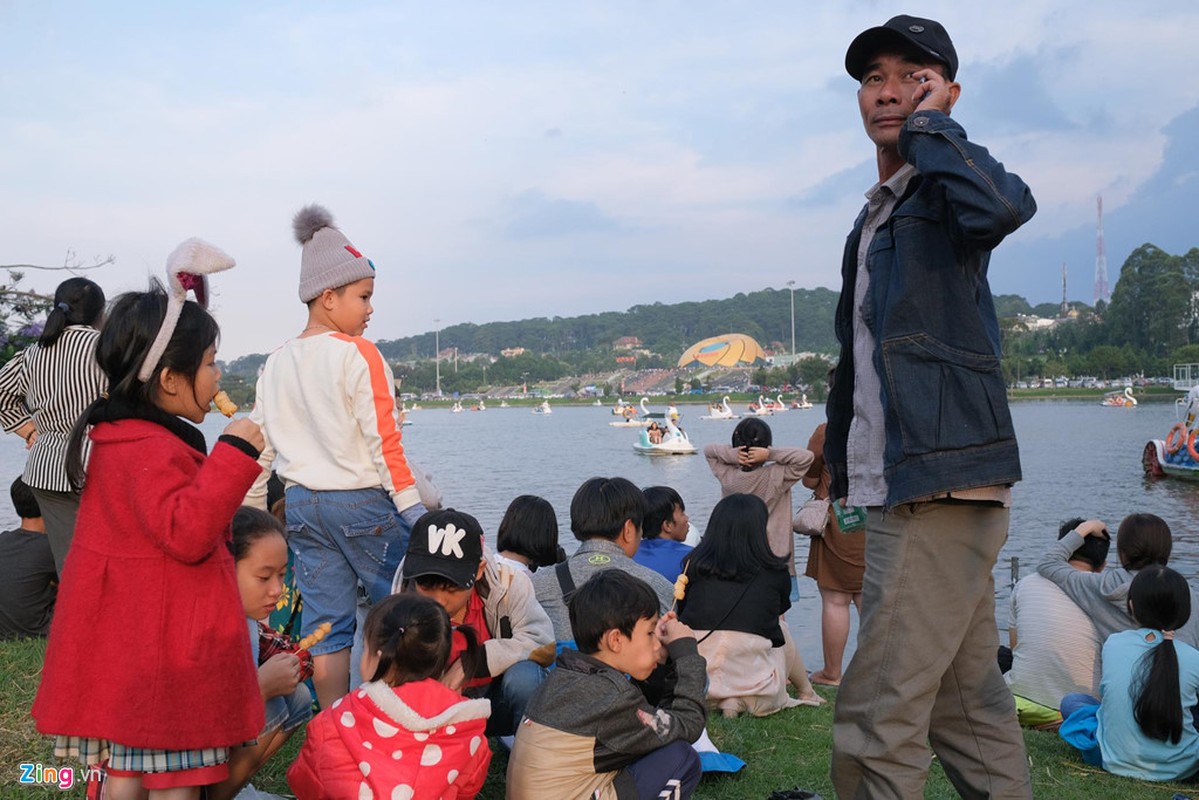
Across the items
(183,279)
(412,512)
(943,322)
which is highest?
(183,279)

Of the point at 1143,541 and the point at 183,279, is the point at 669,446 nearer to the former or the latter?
the point at 1143,541

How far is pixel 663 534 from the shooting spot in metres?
5.59

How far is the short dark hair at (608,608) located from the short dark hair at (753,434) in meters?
2.93

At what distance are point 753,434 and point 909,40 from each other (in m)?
3.51

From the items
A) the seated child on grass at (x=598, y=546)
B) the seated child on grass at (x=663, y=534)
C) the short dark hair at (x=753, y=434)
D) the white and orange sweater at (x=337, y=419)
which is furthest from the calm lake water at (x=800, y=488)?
the white and orange sweater at (x=337, y=419)

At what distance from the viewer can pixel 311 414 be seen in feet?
13.1

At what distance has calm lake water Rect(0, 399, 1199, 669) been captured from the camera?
43.3 feet

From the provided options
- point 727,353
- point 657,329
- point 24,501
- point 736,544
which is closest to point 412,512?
point 736,544

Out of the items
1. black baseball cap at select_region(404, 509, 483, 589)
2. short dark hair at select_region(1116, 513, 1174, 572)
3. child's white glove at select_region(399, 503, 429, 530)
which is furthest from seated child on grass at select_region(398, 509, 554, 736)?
short dark hair at select_region(1116, 513, 1174, 572)

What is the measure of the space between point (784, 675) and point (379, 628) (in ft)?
8.77

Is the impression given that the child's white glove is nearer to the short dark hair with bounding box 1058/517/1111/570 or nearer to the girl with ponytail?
the girl with ponytail

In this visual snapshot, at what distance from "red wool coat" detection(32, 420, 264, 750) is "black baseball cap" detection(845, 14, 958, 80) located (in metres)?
1.97

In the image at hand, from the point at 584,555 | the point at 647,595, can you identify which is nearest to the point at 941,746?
the point at 647,595

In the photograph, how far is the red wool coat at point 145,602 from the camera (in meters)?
2.60
